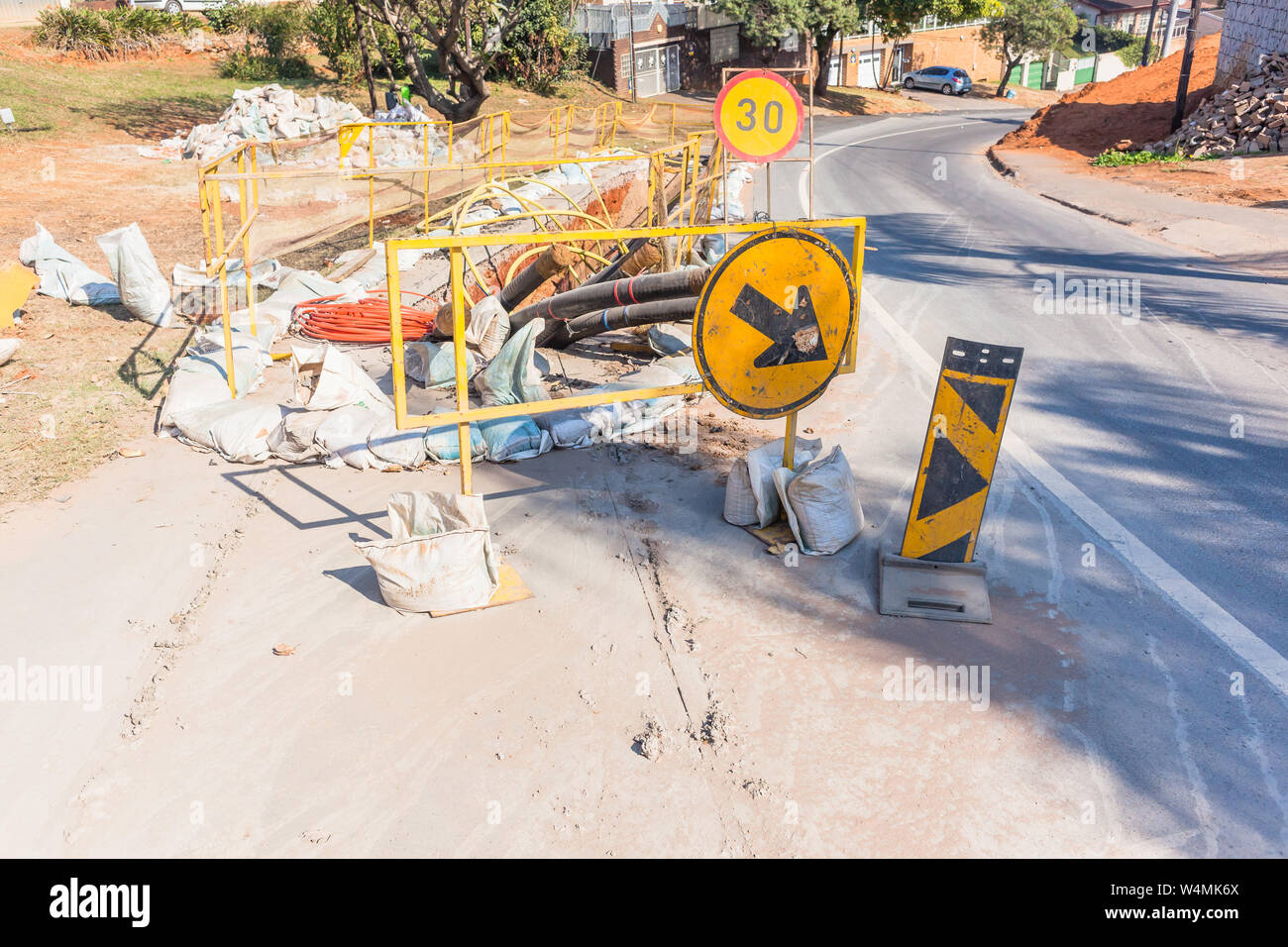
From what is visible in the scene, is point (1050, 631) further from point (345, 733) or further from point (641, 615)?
point (345, 733)

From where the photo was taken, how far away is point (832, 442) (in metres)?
6.62

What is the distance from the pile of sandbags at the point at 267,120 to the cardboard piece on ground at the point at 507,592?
62.0ft

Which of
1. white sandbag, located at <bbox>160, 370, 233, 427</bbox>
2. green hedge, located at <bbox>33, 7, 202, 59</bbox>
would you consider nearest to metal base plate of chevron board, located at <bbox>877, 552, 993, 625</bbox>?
white sandbag, located at <bbox>160, 370, 233, 427</bbox>

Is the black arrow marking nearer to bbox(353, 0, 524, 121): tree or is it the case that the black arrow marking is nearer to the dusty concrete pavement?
the dusty concrete pavement

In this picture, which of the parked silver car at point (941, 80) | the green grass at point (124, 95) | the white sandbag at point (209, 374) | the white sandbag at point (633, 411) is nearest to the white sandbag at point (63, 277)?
the white sandbag at point (209, 374)

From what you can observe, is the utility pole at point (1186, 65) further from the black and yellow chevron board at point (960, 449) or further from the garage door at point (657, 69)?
the garage door at point (657, 69)

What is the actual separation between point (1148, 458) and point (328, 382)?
583cm

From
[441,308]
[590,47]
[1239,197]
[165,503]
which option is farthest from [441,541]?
[590,47]

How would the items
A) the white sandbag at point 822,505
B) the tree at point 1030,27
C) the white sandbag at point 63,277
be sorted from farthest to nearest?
the tree at point 1030,27
the white sandbag at point 63,277
the white sandbag at point 822,505

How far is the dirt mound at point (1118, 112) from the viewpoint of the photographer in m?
24.6

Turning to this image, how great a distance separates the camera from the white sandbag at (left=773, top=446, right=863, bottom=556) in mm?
5129

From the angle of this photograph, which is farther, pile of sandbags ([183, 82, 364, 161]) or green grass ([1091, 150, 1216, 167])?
→ pile of sandbags ([183, 82, 364, 161])

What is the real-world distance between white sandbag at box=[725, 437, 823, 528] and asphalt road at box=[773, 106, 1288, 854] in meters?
0.83

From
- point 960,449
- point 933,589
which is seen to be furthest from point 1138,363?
point 933,589
